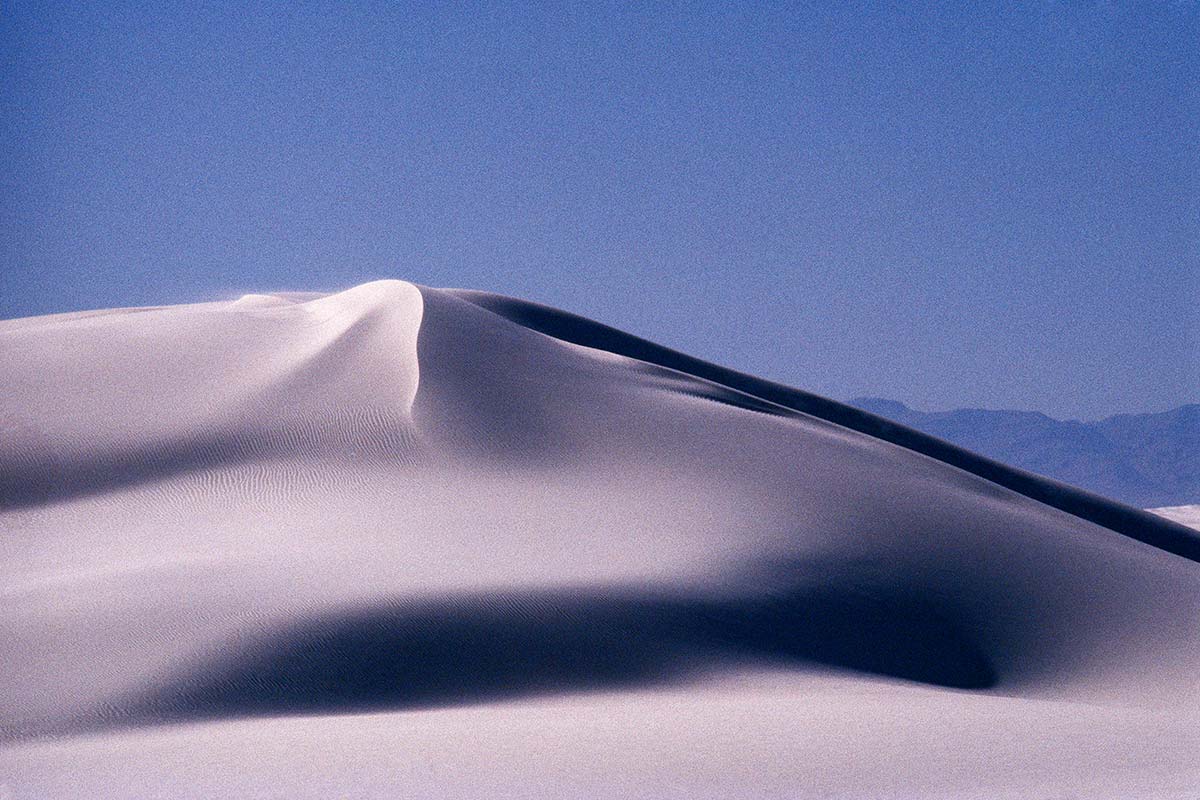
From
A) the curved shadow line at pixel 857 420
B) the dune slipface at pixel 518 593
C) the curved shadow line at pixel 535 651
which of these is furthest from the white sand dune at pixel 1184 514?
the curved shadow line at pixel 535 651

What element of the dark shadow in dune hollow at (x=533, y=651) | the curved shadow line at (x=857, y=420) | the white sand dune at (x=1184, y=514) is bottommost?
the dark shadow in dune hollow at (x=533, y=651)

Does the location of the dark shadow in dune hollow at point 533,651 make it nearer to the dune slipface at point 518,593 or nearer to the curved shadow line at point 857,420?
the dune slipface at point 518,593

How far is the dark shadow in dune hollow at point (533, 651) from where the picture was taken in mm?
8414

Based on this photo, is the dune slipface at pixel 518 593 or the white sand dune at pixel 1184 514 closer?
the dune slipface at pixel 518 593

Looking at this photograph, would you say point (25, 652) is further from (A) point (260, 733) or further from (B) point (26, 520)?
(B) point (26, 520)

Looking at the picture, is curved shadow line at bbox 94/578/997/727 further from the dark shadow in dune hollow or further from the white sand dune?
the white sand dune

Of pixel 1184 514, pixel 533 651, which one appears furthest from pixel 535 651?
pixel 1184 514

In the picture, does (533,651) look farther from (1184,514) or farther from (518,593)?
(1184,514)

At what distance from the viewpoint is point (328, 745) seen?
278 inches

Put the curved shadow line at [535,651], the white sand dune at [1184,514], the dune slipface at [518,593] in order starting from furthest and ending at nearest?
the white sand dune at [1184,514], the curved shadow line at [535,651], the dune slipface at [518,593]

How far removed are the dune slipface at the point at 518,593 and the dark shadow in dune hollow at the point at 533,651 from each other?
0.10 ft

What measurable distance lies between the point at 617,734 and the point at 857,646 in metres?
3.78

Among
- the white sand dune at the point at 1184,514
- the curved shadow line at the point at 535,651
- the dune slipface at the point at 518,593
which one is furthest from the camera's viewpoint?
the white sand dune at the point at 1184,514

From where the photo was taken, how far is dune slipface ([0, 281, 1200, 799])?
7.02 metres
